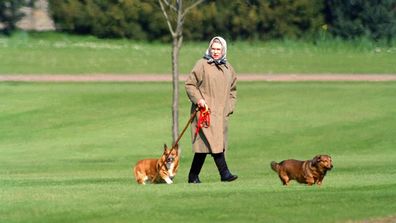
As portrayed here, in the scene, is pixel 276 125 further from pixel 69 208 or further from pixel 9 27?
pixel 9 27

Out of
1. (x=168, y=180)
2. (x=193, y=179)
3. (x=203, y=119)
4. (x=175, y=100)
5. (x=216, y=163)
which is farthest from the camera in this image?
(x=175, y=100)

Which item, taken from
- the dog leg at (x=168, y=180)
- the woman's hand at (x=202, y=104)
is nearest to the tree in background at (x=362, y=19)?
the dog leg at (x=168, y=180)

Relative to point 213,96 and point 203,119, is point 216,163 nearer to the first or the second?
point 203,119

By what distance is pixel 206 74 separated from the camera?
1853cm

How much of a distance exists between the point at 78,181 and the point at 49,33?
43433mm

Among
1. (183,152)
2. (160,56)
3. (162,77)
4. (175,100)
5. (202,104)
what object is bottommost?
(160,56)

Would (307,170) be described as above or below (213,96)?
below

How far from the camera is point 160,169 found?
19578 mm

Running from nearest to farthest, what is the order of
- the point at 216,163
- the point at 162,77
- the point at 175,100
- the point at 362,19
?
the point at 216,163
the point at 175,100
the point at 162,77
the point at 362,19

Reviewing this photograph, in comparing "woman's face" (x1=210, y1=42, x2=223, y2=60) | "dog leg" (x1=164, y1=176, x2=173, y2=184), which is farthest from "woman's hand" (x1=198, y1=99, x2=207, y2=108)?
"dog leg" (x1=164, y1=176, x2=173, y2=184)

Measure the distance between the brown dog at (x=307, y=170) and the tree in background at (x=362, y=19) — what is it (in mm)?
44170

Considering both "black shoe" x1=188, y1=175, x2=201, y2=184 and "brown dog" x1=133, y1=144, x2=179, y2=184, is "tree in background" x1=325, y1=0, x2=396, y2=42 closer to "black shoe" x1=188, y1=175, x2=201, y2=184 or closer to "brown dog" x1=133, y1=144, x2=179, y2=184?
"brown dog" x1=133, y1=144, x2=179, y2=184

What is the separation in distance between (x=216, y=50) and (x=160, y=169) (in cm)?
208

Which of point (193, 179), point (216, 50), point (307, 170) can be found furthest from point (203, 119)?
point (307, 170)
